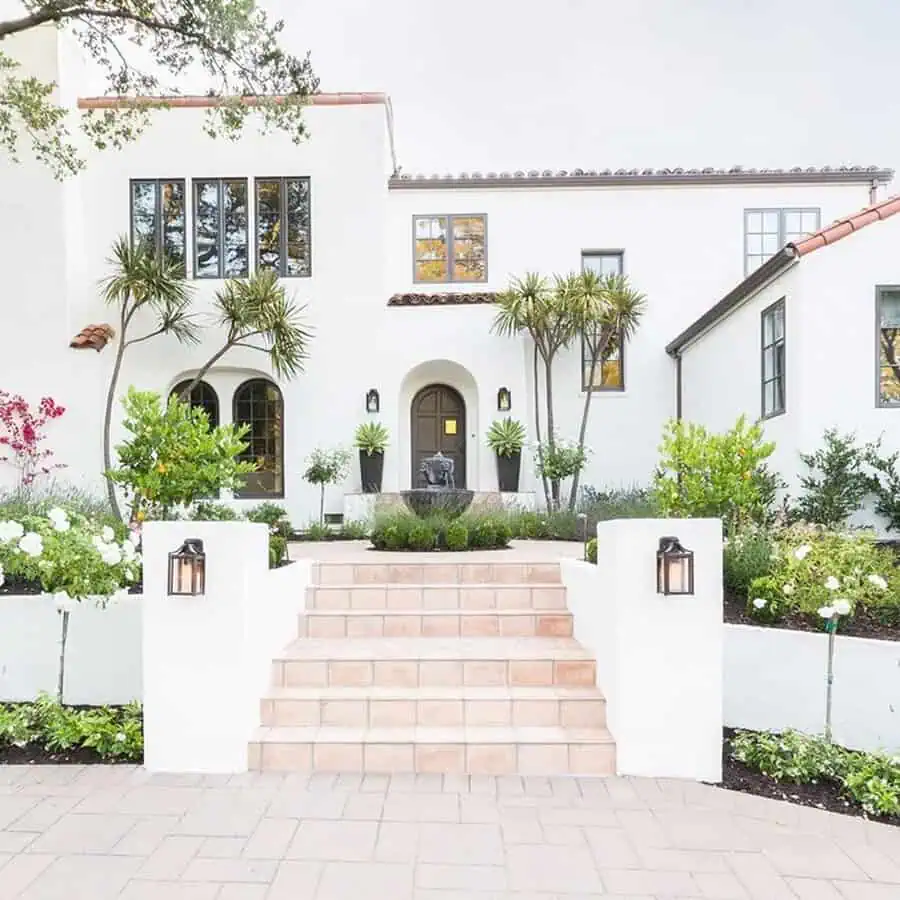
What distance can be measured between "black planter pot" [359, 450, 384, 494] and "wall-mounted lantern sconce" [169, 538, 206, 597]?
688cm

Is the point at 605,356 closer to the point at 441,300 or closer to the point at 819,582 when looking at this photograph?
the point at 441,300

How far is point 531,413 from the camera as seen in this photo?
1186 centimetres

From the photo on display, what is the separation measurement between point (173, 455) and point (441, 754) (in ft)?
10.1

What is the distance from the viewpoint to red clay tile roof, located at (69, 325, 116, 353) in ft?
34.0

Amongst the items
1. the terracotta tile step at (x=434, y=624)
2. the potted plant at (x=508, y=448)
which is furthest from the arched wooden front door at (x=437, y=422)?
the terracotta tile step at (x=434, y=624)

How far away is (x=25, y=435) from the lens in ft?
33.4

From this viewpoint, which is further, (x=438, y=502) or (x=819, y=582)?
(x=438, y=502)

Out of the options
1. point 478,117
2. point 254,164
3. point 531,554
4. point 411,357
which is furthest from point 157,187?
point 531,554

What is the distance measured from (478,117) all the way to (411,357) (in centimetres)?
592

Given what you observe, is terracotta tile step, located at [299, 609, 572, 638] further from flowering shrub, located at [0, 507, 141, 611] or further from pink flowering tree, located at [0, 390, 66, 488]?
pink flowering tree, located at [0, 390, 66, 488]

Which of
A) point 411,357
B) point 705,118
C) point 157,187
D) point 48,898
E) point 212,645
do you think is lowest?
point 48,898

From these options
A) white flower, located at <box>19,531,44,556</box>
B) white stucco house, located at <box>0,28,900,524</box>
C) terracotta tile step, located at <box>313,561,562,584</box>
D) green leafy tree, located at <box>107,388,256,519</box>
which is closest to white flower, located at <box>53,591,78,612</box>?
white flower, located at <box>19,531,44,556</box>

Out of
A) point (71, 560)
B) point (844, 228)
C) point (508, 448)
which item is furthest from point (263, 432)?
point (844, 228)

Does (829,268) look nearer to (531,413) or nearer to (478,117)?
(531,413)
